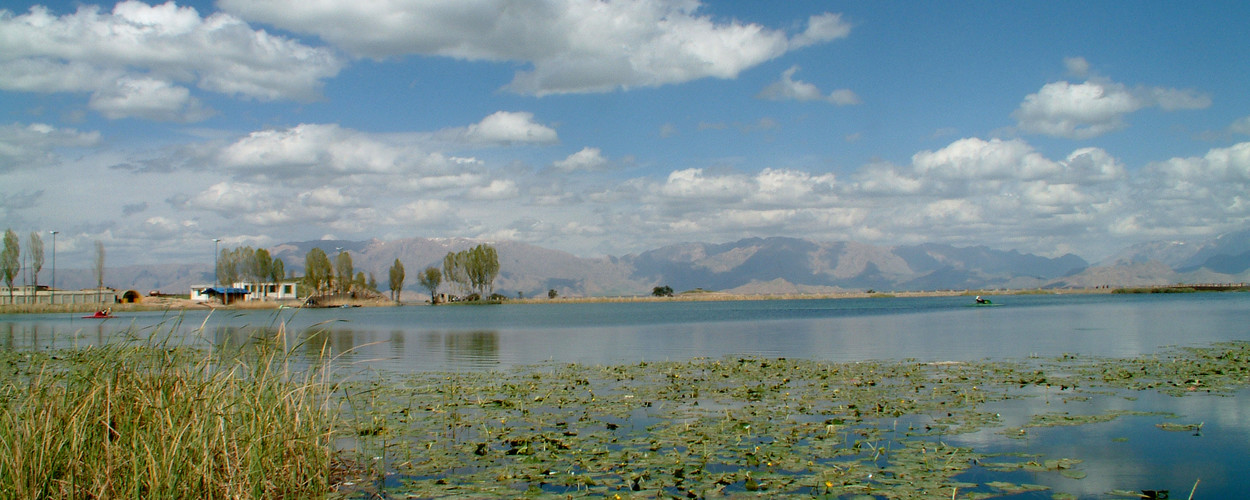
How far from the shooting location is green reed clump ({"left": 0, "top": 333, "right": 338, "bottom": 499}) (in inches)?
320

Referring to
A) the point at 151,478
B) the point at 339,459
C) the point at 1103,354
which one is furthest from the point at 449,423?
the point at 1103,354

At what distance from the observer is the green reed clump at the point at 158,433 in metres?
8.14

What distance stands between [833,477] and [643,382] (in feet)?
37.4

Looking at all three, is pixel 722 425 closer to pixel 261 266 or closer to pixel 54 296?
pixel 54 296

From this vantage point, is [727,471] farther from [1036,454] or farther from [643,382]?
[643,382]

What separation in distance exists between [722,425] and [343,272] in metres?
159

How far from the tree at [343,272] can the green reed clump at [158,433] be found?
15363cm

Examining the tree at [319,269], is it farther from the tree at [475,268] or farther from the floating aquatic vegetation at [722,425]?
the floating aquatic vegetation at [722,425]

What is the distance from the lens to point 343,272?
161 meters

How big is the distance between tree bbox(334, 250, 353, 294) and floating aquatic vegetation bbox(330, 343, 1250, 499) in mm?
141661

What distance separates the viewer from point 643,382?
21.9m

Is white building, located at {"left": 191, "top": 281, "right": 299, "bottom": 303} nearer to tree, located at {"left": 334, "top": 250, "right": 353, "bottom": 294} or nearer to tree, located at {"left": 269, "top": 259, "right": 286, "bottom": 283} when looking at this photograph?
tree, located at {"left": 269, "top": 259, "right": 286, "bottom": 283}

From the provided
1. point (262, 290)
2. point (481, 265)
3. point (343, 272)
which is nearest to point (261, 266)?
point (262, 290)

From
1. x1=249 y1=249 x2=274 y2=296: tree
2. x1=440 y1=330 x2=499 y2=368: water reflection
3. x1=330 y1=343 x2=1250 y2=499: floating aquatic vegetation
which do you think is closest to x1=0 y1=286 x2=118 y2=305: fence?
x1=249 y1=249 x2=274 y2=296: tree
